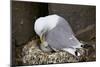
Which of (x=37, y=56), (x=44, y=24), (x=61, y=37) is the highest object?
(x=44, y=24)

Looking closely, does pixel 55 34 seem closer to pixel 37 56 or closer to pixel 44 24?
pixel 44 24

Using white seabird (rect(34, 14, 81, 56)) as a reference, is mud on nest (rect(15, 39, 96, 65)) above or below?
below

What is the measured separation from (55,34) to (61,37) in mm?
73

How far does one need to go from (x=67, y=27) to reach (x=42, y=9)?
33cm

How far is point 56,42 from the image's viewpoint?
1843mm

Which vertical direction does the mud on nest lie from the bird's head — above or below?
below

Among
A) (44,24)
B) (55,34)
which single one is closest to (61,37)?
(55,34)

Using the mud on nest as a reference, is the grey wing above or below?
above

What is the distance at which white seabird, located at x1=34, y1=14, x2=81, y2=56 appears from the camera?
5.95 ft

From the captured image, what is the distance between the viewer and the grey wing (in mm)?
1836

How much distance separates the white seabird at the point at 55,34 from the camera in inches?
71.4

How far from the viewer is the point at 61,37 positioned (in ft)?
6.12
